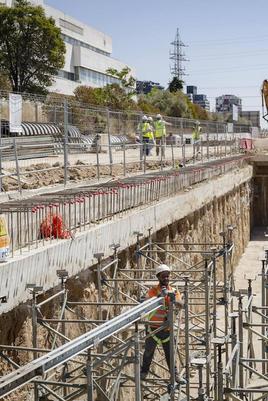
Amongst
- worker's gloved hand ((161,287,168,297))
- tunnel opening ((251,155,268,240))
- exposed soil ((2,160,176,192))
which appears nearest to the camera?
worker's gloved hand ((161,287,168,297))

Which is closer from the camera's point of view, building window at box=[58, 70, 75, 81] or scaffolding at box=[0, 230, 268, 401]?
scaffolding at box=[0, 230, 268, 401]

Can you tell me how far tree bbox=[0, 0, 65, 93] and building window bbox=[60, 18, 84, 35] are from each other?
67.4ft

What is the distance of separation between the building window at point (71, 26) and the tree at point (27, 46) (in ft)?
67.4

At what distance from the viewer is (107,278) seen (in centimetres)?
1077

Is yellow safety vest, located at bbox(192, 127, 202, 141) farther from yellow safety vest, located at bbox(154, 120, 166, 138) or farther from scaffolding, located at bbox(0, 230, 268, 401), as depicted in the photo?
scaffolding, located at bbox(0, 230, 268, 401)

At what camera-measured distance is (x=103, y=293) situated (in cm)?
1086

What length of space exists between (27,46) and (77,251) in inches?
1516

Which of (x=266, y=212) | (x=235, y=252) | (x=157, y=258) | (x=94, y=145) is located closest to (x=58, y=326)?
(x=157, y=258)

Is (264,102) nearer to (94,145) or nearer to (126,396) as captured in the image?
(94,145)

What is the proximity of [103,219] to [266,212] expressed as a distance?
2860cm

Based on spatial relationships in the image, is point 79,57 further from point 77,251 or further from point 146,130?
point 77,251

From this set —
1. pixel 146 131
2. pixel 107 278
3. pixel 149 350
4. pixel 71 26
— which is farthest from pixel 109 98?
pixel 149 350

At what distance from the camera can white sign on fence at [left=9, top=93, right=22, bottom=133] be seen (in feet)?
45.4

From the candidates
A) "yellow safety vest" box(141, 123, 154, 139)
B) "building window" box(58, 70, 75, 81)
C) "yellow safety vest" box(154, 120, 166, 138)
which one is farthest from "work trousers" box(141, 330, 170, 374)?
"building window" box(58, 70, 75, 81)
